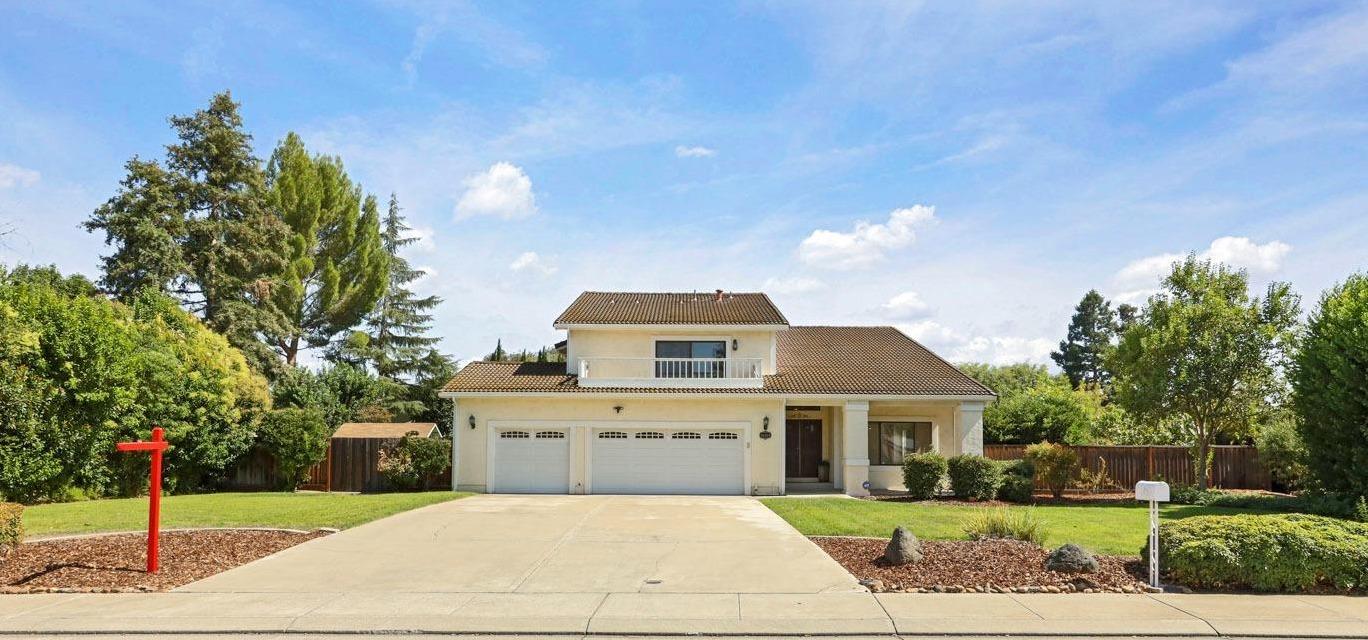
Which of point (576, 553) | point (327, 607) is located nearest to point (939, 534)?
point (576, 553)

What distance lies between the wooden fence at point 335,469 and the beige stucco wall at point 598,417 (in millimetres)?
3019

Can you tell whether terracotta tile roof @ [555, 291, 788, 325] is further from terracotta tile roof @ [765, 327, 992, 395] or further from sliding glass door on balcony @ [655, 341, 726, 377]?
terracotta tile roof @ [765, 327, 992, 395]

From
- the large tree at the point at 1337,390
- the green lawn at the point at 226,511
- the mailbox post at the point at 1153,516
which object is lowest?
the green lawn at the point at 226,511

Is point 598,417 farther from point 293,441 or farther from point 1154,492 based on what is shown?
point 1154,492

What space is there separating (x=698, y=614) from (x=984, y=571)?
13.1 ft

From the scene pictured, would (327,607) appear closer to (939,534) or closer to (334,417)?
(939,534)

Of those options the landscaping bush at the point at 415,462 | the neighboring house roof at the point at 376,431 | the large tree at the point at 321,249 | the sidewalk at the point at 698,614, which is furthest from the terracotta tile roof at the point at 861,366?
the large tree at the point at 321,249

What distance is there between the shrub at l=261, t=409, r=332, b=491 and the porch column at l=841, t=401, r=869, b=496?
15256mm

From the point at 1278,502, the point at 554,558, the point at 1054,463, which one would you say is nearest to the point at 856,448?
the point at 1054,463

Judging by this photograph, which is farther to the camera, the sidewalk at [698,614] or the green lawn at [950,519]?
the green lawn at [950,519]

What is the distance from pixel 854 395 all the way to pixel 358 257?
94.5 feet

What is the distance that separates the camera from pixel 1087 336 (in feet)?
234

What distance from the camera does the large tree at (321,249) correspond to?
41969 millimetres

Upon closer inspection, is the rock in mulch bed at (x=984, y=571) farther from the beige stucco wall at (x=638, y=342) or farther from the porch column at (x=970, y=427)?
the beige stucco wall at (x=638, y=342)
